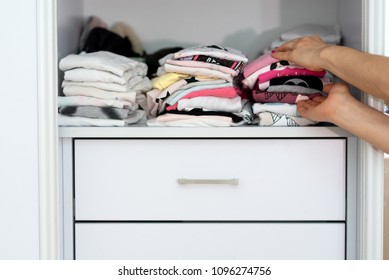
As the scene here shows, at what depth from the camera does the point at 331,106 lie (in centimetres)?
132

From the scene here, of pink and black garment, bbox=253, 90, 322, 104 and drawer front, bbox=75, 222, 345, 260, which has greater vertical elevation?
pink and black garment, bbox=253, 90, 322, 104

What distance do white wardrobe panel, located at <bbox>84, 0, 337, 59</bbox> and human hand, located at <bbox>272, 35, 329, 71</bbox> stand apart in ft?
1.41

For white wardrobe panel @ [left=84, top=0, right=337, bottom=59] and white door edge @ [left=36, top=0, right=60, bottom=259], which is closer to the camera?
white door edge @ [left=36, top=0, right=60, bottom=259]

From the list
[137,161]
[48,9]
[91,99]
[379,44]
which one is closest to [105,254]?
[137,161]

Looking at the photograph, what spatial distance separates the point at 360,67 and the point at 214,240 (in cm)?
52

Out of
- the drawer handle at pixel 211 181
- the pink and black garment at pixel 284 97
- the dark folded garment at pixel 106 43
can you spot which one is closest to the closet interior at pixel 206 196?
the drawer handle at pixel 211 181

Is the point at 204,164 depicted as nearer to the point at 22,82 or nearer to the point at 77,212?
the point at 77,212

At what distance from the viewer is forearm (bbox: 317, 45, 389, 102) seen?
1198 mm

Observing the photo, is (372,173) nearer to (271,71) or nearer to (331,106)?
(331,106)

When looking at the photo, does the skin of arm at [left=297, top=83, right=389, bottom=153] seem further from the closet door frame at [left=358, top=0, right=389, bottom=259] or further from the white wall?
the white wall

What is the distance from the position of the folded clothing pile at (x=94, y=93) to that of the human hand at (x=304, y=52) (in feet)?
1.25

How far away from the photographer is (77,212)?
1432mm

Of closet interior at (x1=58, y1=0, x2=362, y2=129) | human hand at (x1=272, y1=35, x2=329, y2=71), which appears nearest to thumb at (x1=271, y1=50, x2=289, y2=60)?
human hand at (x1=272, y1=35, x2=329, y2=71)

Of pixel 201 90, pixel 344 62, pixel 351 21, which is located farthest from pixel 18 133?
pixel 351 21
